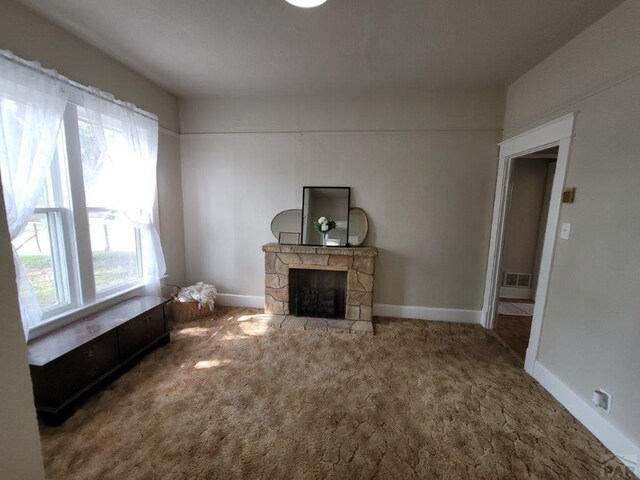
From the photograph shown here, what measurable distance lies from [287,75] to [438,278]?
2.87m

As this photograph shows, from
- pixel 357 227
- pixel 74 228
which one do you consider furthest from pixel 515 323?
pixel 74 228

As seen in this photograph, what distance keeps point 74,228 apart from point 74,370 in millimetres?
1149

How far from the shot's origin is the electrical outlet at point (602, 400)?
158 centimetres

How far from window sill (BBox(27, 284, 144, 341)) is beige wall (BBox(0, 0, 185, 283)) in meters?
0.62

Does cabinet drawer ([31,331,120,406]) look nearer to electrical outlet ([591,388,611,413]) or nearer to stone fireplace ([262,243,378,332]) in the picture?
stone fireplace ([262,243,378,332])

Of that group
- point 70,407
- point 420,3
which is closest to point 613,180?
point 420,3

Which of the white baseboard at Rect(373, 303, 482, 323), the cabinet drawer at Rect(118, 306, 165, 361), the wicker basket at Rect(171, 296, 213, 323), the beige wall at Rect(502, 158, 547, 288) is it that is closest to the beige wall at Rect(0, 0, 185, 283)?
the wicker basket at Rect(171, 296, 213, 323)

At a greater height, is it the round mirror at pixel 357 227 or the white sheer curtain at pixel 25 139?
the white sheer curtain at pixel 25 139

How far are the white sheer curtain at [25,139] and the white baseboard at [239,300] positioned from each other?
6.25 ft

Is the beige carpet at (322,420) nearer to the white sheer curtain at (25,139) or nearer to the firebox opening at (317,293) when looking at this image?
the firebox opening at (317,293)

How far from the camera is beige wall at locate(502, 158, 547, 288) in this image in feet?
12.6

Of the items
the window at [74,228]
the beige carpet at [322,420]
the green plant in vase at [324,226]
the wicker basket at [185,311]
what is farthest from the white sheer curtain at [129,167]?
the green plant in vase at [324,226]

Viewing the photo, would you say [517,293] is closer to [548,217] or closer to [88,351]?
[548,217]

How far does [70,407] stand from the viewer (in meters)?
1.72
